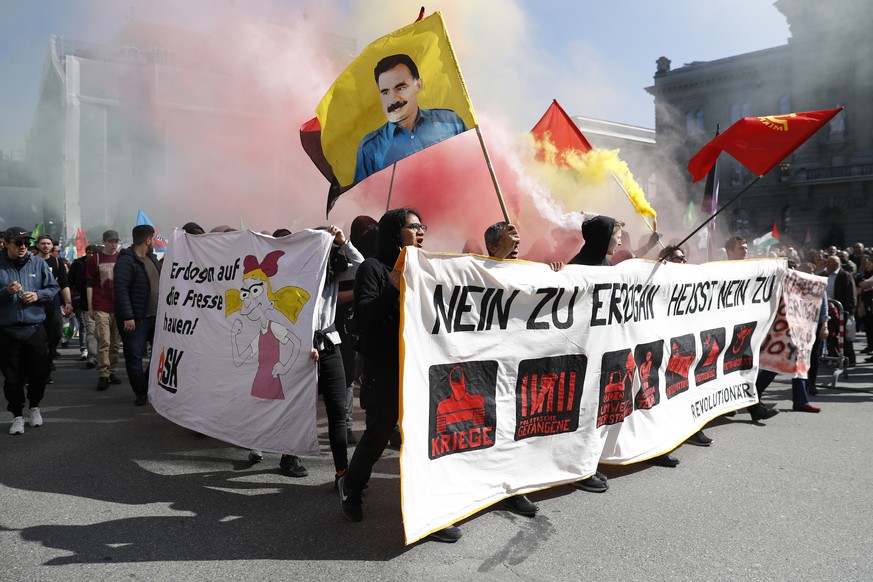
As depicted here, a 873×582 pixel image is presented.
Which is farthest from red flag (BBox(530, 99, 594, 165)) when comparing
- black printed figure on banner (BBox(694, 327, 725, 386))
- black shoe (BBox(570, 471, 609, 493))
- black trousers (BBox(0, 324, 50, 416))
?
black trousers (BBox(0, 324, 50, 416))

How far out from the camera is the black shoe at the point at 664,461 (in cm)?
482

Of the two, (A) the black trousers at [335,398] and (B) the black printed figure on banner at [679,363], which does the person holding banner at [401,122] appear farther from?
(B) the black printed figure on banner at [679,363]

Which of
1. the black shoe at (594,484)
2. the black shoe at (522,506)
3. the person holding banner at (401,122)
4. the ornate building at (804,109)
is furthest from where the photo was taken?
the ornate building at (804,109)

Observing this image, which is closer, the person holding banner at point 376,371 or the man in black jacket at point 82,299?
the person holding banner at point 376,371

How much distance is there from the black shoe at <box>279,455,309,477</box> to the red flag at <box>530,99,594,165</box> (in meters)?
5.82

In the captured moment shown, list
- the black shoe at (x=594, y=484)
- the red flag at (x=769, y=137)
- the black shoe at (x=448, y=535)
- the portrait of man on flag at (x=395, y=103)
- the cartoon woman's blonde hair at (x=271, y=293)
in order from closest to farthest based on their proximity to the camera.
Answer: the black shoe at (x=448, y=535) < the black shoe at (x=594, y=484) < the cartoon woman's blonde hair at (x=271, y=293) < the portrait of man on flag at (x=395, y=103) < the red flag at (x=769, y=137)

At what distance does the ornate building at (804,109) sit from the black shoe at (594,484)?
35.7 meters

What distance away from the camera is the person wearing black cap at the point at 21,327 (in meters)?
5.71

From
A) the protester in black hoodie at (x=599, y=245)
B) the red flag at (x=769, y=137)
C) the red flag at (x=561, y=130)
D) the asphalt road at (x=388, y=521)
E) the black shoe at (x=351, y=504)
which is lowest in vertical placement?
the asphalt road at (x=388, y=521)

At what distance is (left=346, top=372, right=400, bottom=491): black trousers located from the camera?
11.6 ft

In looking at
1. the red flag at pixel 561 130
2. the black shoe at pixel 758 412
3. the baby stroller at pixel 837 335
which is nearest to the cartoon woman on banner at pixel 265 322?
the black shoe at pixel 758 412

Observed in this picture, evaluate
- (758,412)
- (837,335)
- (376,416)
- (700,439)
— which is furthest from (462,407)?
(837,335)

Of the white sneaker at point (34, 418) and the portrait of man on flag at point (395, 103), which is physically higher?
the portrait of man on flag at point (395, 103)

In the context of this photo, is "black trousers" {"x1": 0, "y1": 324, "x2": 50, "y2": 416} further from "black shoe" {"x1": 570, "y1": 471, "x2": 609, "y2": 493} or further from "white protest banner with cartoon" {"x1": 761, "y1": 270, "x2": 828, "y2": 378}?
"white protest banner with cartoon" {"x1": 761, "y1": 270, "x2": 828, "y2": 378}
